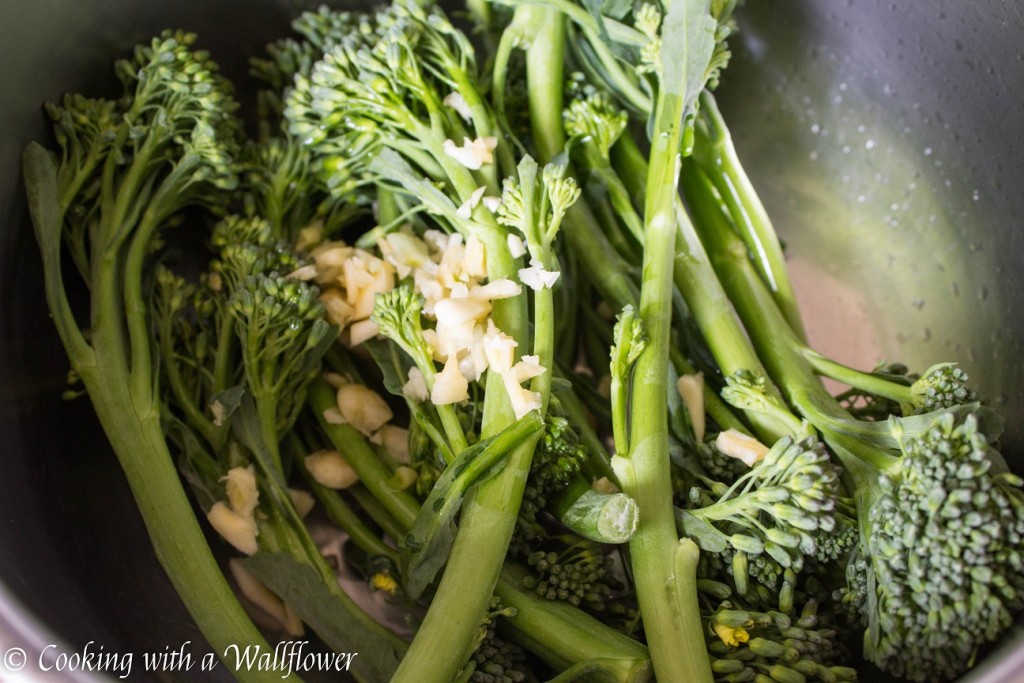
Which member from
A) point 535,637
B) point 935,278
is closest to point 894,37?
point 935,278

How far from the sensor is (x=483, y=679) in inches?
39.9

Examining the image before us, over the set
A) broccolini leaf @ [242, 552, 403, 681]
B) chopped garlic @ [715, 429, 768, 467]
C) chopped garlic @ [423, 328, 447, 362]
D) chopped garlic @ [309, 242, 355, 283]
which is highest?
chopped garlic @ [309, 242, 355, 283]

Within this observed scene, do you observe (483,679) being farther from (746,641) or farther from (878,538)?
(878,538)

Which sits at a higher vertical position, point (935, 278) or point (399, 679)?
point (935, 278)

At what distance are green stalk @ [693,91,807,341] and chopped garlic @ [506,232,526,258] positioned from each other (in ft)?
1.50

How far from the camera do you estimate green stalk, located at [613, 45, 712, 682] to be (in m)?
1.01

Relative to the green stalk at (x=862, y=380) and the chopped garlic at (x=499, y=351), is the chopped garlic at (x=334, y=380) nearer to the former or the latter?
the chopped garlic at (x=499, y=351)

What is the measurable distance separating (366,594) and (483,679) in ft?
1.37

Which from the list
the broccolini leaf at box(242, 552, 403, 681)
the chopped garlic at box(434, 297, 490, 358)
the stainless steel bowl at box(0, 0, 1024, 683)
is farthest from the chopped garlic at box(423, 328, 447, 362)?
the stainless steel bowl at box(0, 0, 1024, 683)

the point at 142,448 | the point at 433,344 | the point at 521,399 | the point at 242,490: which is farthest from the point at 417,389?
the point at 142,448

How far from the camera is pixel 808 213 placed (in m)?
1.67

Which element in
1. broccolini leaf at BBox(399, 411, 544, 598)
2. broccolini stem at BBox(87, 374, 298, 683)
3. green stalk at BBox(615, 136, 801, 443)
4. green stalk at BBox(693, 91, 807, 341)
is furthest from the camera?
green stalk at BBox(693, 91, 807, 341)

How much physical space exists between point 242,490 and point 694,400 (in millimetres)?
682

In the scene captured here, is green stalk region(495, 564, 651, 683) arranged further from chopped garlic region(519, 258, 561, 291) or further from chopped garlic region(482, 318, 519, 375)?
chopped garlic region(519, 258, 561, 291)
